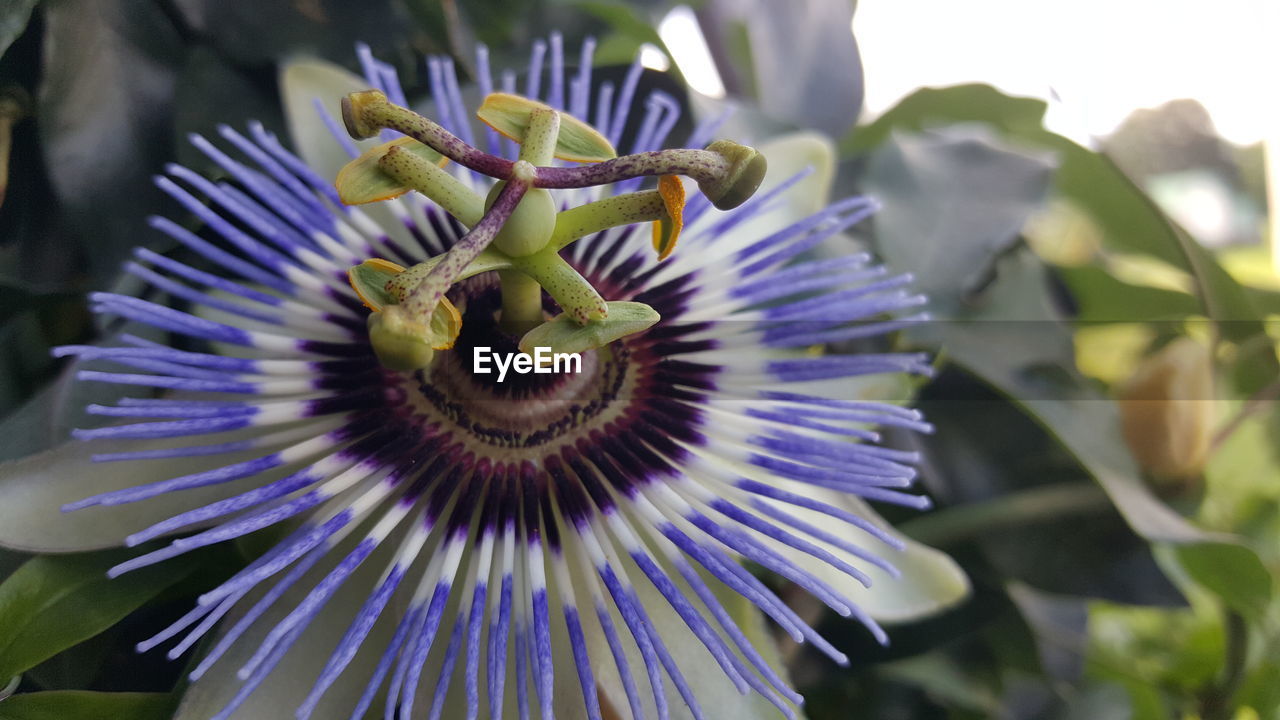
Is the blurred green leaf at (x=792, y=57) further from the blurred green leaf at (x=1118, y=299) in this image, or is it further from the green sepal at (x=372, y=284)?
the green sepal at (x=372, y=284)

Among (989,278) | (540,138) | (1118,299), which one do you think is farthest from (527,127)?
(1118,299)

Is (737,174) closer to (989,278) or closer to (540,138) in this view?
(540,138)

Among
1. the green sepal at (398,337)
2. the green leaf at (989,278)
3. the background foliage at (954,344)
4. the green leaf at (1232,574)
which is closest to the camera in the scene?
the green sepal at (398,337)

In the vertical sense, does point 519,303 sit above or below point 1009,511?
above

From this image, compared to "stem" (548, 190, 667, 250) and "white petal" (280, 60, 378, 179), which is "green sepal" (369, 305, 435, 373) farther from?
"white petal" (280, 60, 378, 179)

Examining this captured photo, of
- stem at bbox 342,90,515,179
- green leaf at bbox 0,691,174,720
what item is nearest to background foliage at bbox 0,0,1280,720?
green leaf at bbox 0,691,174,720

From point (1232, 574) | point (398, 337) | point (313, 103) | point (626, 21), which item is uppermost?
point (626, 21)

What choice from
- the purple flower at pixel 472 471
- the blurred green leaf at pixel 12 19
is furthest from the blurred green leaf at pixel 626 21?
the blurred green leaf at pixel 12 19
